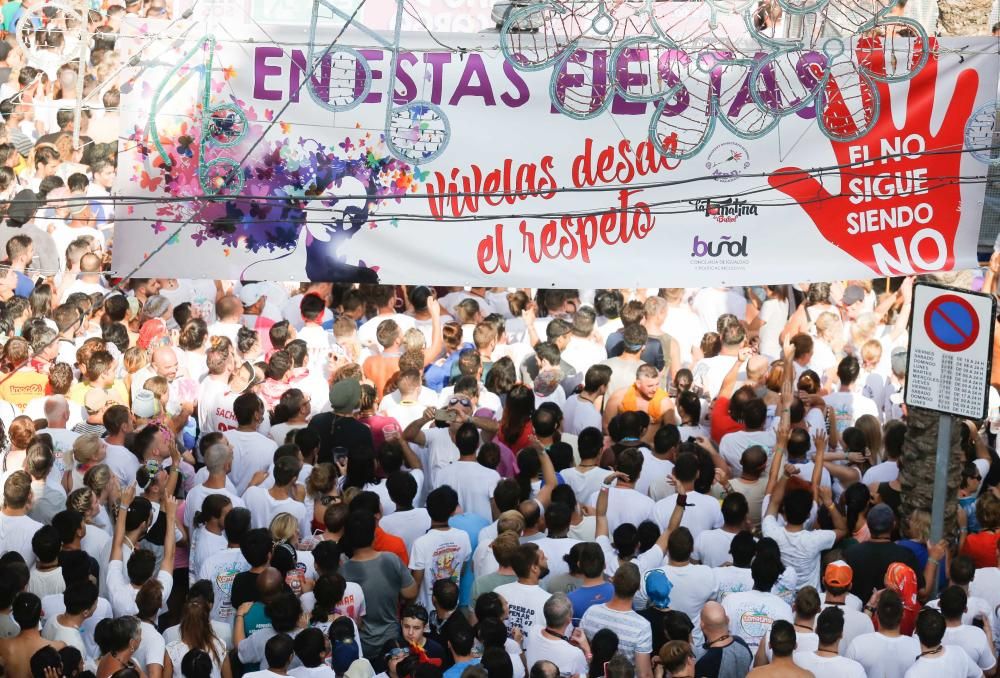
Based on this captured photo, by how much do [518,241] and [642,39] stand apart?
180 cm

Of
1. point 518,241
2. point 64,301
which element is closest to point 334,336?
point 518,241

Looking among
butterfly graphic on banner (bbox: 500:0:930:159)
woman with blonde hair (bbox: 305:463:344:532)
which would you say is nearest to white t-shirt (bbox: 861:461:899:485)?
butterfly graphic on banner (bbox: 500:0:930:159)

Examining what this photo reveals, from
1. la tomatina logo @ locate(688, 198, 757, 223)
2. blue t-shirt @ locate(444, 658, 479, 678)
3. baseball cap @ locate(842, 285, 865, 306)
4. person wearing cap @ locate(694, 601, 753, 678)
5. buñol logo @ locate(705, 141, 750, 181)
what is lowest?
blue t-shirt @ locate(444, 658, 479, 678)

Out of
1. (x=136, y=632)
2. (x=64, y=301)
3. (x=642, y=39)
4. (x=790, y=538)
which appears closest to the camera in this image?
(x=136, y=632)

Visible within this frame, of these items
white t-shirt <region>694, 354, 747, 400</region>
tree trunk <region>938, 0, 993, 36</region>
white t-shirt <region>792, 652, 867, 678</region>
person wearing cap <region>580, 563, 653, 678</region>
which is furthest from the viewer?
tree trunk <region>938, 0, 993, 36</region>

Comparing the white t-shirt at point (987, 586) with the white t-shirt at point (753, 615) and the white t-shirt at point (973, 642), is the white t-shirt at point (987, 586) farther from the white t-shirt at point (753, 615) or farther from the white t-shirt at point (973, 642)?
the white t-shirt at point (753, 615)

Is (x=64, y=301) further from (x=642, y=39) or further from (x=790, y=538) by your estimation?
(x=790, y=538)

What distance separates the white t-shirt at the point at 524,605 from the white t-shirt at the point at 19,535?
287 centimetres

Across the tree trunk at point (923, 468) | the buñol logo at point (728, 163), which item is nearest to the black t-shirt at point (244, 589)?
the tree trunk at point (923, 468)

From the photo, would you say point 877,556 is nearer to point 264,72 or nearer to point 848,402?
point 848,402

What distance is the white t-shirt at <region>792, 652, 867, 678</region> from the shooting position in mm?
8781

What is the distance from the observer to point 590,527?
10273 millimetres

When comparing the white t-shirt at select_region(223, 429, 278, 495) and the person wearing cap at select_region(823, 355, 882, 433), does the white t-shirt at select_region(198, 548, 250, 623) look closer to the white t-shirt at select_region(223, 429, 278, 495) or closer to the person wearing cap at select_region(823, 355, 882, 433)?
the white t-shirt at select_region(223, 429, 278, 495)

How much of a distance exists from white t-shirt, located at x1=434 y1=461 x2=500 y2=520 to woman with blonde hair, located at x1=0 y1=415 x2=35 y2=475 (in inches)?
106
